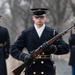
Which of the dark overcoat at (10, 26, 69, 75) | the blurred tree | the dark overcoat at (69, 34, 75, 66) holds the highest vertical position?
the dark overcoat at (10, 26, 69, 75)

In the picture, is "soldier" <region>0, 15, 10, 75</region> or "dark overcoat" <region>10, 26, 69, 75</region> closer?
"dark overcoat" <region>10, 26, 69, 75</region>

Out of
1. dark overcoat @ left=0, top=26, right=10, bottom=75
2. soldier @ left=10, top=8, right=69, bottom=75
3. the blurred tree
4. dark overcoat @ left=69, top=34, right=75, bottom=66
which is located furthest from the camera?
the blurred tree

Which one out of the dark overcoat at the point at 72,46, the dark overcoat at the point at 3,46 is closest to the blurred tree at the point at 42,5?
the dark overcoat at the point at 72,46

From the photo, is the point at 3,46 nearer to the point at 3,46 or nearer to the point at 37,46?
the point at 3,46

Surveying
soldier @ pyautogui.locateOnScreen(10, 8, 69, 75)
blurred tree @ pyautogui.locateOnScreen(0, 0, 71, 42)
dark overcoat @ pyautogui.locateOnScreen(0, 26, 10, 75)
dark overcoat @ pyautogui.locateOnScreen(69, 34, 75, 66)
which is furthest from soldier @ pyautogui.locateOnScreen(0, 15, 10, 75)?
blurred tree @ pyautogui.locateOnScreen(0, 0, 71, 42)

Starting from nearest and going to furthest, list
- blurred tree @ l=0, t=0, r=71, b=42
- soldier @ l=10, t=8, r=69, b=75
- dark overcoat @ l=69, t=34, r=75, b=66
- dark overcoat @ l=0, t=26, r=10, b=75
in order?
soldier @ l=10, t=8, r=69, b=75, dark overcoat @ l=0, t=26, r=10, b=75, dark overcoat @ l=69, t=34, r=75, b=66, blurred tree @ l=0, t=0, r=71, b=42


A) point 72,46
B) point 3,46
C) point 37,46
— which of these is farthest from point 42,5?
point 37,46

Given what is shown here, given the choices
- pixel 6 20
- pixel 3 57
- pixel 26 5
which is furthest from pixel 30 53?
pixel 6 20

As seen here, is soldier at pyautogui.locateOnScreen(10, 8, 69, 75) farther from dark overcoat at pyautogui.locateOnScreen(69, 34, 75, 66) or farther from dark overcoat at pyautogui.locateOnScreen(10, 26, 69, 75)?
dark overcoat at pyautogui.locateOnScreen(69, 34, 75, 66)

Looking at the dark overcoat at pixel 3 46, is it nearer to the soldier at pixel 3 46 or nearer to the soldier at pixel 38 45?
the soldier at pixel 3 46

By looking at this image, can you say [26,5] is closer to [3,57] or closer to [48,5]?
[48,5]

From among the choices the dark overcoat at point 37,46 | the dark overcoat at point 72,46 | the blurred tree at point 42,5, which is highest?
the dark overcoat at point 37,46

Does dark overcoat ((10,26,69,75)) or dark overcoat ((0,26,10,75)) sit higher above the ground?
dark overcoat ((10,26,69,75))

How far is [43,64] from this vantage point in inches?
302
